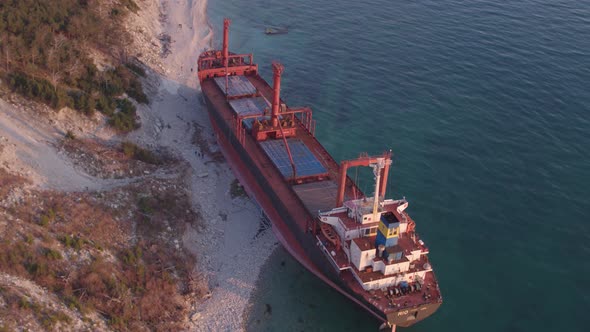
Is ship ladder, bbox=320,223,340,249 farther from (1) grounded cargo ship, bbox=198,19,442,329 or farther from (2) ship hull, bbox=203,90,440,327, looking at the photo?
(2) ship hull, bbox=203,90,440,327

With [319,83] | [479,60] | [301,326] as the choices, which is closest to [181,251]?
[301,326]

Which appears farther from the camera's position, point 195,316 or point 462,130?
point 462,130

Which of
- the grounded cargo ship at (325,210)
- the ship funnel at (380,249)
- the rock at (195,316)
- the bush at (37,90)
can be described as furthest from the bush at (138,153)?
the ship funnel at (380,249)

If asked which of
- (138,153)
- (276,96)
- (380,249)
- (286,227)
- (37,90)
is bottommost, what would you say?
(286,227)

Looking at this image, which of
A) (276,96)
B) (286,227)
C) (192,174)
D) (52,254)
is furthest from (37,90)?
(286,227)

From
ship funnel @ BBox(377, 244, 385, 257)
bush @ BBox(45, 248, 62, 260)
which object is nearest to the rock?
bush @ BBox(45, 248, 62, 260)

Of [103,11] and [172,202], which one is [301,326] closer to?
[172,202]

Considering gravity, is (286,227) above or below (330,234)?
below

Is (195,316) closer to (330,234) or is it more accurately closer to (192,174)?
(330,234)
